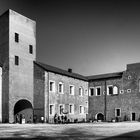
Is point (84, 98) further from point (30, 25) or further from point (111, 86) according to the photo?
point (30, 25)

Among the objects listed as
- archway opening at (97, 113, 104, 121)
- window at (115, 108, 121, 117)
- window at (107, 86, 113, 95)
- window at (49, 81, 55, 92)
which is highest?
window at (49, 81, 55, 92)

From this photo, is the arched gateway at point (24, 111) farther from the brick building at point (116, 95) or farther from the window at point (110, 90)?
the window at point (110, 90)

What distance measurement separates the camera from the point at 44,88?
33.4m

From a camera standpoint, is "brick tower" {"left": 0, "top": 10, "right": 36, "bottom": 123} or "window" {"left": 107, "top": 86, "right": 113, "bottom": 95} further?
"window" {"left": 107, "top": 86, "right": 113, "bottom": 95}

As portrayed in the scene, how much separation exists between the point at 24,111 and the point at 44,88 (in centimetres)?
445

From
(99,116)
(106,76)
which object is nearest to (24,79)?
(106,76)

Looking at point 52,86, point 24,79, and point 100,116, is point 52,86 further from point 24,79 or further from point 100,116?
point 100,116

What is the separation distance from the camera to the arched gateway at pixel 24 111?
3362cm

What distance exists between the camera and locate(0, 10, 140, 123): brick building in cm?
3166

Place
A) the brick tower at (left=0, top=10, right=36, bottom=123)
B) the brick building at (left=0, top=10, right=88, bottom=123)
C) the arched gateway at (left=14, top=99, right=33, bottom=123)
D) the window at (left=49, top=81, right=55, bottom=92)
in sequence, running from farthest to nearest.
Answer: the window at (left=49, top=81, right=55, bottom=92), the arched gateway at (left=14, top=99, right=33, bottom=123), the brick building at (left=0, top=10, right=88, bottom=123), the brick tower at (left=0, top=10, right=36, bottom=123)

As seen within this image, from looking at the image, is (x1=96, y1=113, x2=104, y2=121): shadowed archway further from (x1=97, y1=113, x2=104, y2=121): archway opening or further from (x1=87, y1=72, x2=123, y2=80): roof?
(x1=87, y1=72, x2=123, y2=80): roof

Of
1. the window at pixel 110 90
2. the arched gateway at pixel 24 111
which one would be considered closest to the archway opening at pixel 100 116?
the window at pixel 110 90

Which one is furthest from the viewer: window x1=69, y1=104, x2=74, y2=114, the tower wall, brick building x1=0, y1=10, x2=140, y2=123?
window x1=69, y1=104, x2=74, y2=114

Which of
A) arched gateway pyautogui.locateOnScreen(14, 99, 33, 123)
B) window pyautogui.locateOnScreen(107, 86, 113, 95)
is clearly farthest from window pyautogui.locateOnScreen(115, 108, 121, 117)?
arched gateway pyautogui.locateOnScreen(14, 99, 33, 123)
